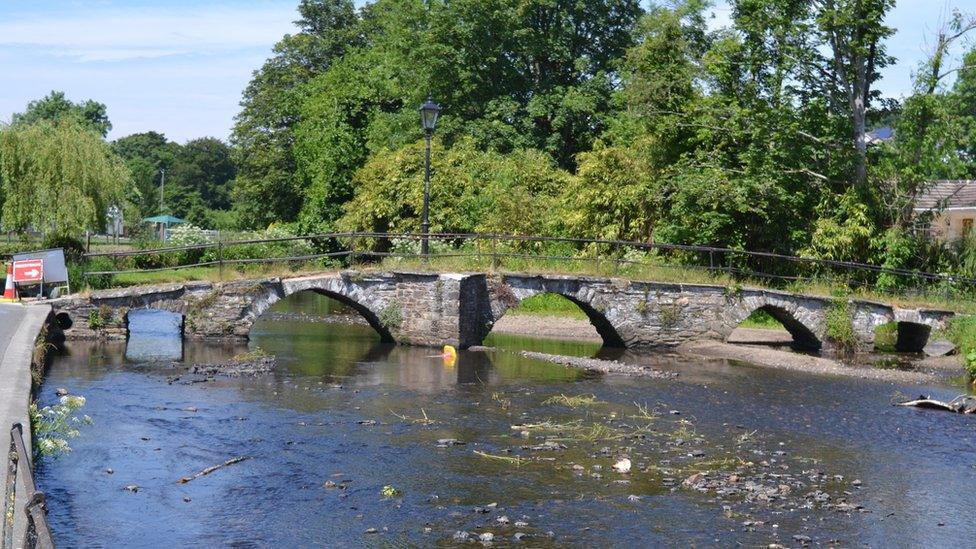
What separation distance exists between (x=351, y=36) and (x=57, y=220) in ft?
89.4

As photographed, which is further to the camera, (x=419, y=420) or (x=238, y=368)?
(x=238, y=368)

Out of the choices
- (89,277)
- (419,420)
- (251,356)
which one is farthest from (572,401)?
(89,277)

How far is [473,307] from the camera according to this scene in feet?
87.9

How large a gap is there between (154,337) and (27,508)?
22605 millimetres

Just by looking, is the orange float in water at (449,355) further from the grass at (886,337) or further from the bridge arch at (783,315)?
the grass at (886,337)

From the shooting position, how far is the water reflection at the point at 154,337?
23734 millimetres

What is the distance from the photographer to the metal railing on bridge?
27.0 m

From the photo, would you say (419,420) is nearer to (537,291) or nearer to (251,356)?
(251,356)

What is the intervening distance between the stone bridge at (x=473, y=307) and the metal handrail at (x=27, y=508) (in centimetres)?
1687

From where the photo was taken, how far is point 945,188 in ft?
139

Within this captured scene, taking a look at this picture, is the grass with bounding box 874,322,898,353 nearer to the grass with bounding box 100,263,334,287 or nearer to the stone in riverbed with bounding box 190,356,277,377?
the grass with bounding box 100,263,334,287

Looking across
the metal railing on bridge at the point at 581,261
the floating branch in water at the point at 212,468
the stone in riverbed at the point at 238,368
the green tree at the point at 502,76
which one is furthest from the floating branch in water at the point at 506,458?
the green tree at the point at 502,76

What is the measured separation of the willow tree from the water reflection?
366cm

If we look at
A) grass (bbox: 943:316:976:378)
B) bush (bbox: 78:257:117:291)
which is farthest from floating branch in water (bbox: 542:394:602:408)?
bush (bbox: 78:257:117:291)
